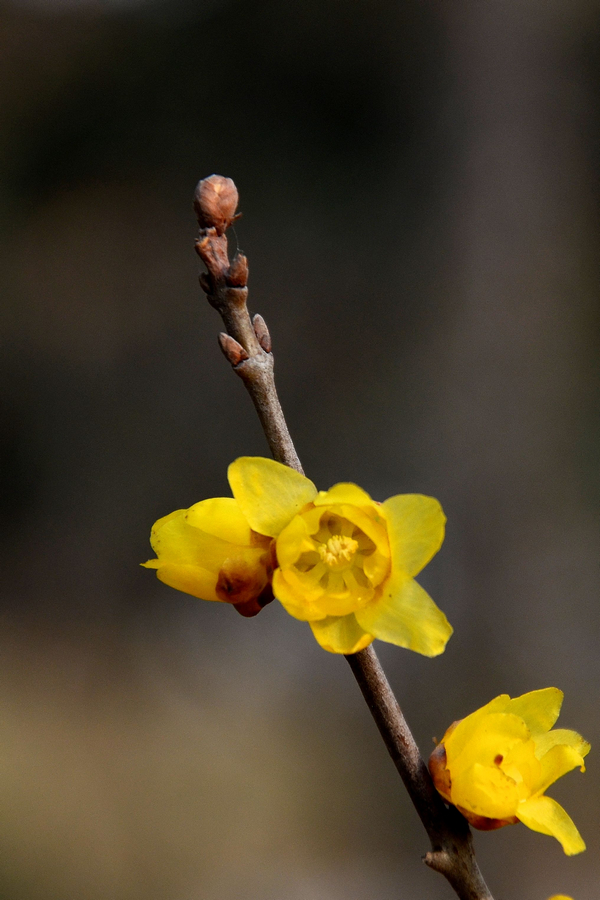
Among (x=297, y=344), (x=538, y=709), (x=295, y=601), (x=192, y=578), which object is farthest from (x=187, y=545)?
(x=297, y=344)

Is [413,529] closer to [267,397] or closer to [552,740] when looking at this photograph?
[267,397]

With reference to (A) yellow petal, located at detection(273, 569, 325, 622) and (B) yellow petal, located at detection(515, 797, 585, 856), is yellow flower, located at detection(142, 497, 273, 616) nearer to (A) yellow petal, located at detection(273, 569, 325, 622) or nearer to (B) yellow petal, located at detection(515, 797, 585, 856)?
(A) yellow petal, located at detection(273, 569, 325, 622)

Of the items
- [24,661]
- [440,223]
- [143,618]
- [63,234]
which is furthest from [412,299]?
[24,661]

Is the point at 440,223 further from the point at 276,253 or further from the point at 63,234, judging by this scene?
the point at 63,234

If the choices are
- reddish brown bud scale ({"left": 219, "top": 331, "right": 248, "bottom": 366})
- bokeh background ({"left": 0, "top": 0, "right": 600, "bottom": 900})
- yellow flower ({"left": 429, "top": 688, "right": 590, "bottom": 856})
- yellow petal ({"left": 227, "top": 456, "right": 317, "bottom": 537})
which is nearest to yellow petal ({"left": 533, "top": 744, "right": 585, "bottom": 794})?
yellow flower ({"left": 429, "top": 688, "right": 590, "bottom": 856})

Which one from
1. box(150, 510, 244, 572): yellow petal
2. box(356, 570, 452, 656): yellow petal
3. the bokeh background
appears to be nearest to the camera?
box(356, 570, 452, 656): yellow petal

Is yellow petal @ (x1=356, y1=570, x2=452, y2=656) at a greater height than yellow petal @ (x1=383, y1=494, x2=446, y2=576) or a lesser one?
lesser

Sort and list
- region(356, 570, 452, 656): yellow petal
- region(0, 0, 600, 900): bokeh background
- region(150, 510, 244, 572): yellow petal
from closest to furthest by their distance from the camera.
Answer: region(356, 570, 452, 656): yellow petal → region(150, 510, 244, 572): yellow petal → region(0, 0, 600, 900): bokeh background
